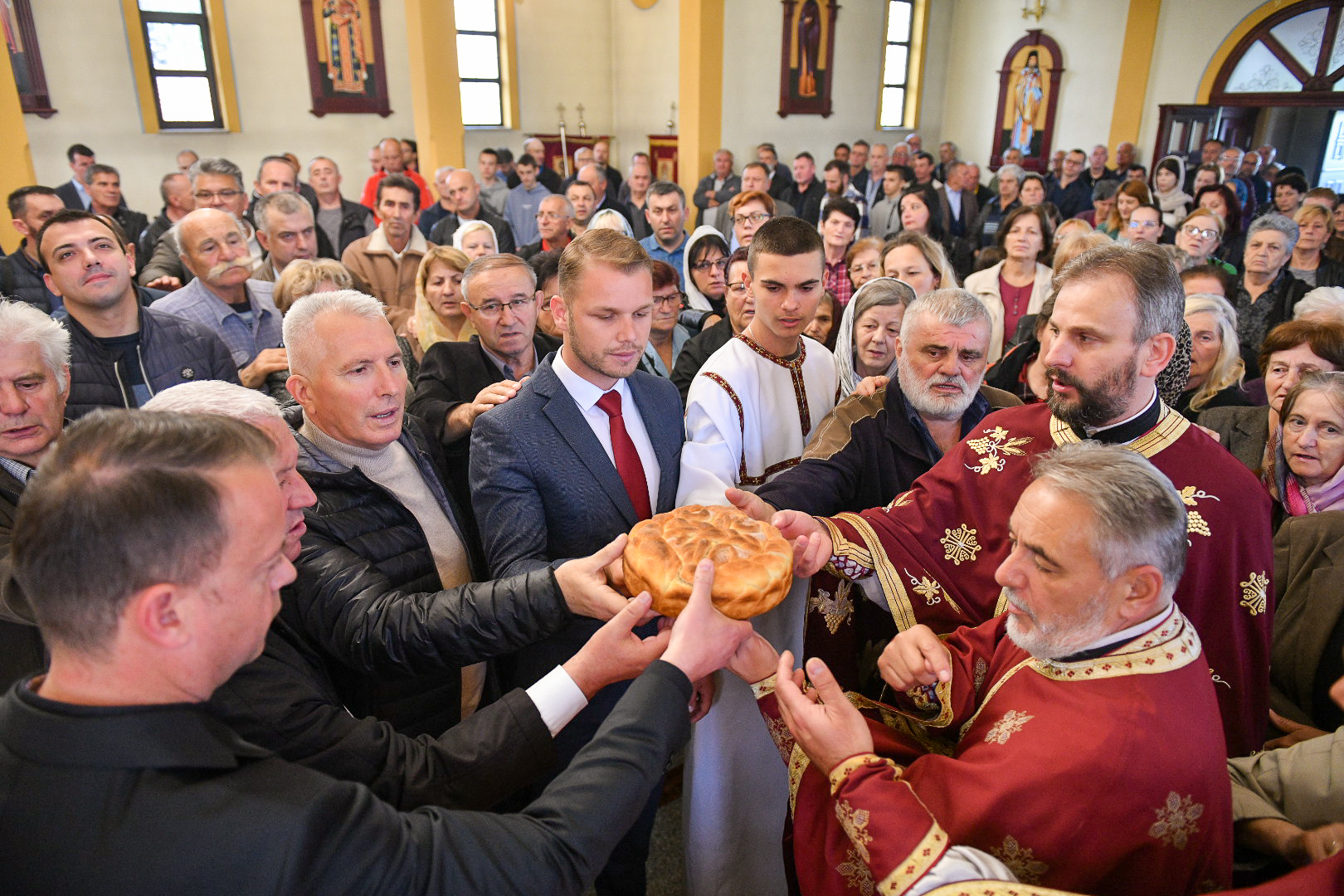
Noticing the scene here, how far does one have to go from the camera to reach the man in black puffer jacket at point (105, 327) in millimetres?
3354

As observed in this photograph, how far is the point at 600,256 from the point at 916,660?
1.47m

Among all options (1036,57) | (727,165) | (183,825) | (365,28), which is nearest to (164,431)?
(183,825)

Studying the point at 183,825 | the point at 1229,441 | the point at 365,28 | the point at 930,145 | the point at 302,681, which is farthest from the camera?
the point at 930,145

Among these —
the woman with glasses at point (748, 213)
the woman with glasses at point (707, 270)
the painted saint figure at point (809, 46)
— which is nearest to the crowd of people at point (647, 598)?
the woman with glasses at point (707, 270)

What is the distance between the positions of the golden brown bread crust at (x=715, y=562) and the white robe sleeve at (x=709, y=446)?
1.95 ft

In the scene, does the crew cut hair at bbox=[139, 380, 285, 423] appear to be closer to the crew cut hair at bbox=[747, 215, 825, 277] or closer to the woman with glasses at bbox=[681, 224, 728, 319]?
the crew cut hair at bbox=[747, 215, 825, 277]

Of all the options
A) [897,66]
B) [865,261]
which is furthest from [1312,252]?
[897,66]

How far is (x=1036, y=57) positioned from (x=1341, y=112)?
5.81 meters

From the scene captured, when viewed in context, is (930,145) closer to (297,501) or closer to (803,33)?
(803,33)

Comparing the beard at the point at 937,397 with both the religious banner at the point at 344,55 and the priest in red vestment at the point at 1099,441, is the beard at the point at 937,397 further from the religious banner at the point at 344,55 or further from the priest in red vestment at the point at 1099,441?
the religious banner at the point at 344,55

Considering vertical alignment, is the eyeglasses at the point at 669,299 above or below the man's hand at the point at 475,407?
above

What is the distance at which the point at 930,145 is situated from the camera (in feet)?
59.7

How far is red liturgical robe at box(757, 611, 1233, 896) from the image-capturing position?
1517 millimetres

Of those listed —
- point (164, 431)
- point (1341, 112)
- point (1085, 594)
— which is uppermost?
point (1341, 112)
